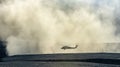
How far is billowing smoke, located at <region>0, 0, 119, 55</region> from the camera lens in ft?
28.5

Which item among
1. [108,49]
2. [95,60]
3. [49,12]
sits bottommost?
[108,49]

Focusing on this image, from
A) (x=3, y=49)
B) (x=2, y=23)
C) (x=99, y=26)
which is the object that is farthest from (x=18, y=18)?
(x=99, y=26)

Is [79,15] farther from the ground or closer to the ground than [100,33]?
farther from the ground

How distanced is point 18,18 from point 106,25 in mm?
3012

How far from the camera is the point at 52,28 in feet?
31.3

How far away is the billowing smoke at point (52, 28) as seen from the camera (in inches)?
342

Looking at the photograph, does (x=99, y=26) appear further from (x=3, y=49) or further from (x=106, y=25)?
(x=3, y=49)

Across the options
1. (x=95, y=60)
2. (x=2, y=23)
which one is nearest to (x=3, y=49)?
(x=2, y=23)

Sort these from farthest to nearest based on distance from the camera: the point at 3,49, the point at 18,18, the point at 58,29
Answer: the point at 58,29
the point at 18,18
the point at 3,49

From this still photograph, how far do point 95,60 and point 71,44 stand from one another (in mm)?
4320

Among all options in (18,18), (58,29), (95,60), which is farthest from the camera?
(58,29)

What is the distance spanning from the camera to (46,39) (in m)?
9.61

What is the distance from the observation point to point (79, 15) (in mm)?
9383

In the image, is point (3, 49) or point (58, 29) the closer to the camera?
point (3, 49)
